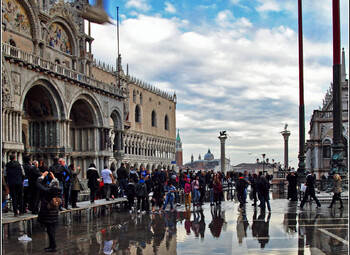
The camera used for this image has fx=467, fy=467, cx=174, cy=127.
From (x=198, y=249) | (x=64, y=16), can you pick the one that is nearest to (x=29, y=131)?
(x=64, y=16)

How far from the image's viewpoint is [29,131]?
32.4m

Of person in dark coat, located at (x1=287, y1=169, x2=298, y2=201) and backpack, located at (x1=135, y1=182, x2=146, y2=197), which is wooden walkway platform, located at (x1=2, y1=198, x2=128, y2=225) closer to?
backpack, located at (x1=135, y1=182, x2=146, y2=197)

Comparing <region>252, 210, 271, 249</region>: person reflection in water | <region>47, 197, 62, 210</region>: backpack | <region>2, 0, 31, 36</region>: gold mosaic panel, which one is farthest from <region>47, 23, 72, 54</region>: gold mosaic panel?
<region>47, 197, 62, 210</region>: backpack

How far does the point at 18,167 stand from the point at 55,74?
18.3 m

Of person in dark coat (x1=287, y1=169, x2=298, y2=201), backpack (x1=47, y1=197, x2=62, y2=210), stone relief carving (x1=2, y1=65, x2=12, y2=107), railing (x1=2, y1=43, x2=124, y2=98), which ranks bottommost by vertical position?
person in dark coat (x1=287, y1=169, x2=298, y2=201)

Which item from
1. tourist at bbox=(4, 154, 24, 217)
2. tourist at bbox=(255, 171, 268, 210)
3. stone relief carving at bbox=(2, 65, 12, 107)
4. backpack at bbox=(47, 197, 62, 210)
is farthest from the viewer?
stone relief carving at bbox=(2, 65, 12, 107)

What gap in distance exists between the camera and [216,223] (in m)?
13.0

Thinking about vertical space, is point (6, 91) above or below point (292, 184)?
above

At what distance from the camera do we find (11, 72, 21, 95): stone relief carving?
25.8 m

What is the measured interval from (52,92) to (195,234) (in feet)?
72.5

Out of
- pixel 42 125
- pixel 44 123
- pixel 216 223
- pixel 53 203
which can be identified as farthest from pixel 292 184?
pixel 42 125

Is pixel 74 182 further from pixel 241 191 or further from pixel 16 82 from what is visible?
pixel 16 82

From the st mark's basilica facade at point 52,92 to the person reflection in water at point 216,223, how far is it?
1072 cm

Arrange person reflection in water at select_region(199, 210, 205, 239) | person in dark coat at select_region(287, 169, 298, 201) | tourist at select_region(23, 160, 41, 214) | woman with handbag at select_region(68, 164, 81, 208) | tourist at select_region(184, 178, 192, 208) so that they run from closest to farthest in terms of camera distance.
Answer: person reflection in water at select_region(199, 210, 205, 239) < tourist at select_region(23, 160, 41, 214) < woman with handbag at select_region(68, 164, 81, 208) < tourist at select_region(184, 178, 192, 208) < person in dark coat at select_region(287, 169, 298, 201)
